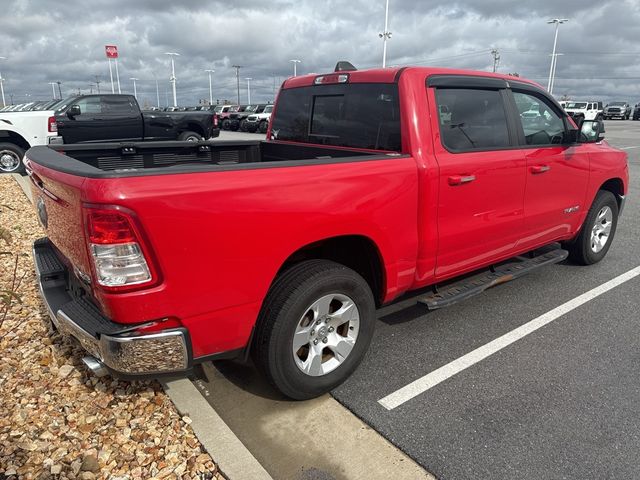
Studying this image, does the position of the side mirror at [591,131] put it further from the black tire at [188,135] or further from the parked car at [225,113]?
the parked car at [225,113]

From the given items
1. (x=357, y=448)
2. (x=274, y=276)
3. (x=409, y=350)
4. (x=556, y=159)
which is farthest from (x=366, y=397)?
(x=556, y=159)

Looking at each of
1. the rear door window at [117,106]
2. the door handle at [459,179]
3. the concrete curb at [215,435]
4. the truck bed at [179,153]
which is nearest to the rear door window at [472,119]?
the door handle at [459,179]

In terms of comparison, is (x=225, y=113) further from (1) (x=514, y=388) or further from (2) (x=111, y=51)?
(1) (x=514, y=388)

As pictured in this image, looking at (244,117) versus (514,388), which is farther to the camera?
(244,117)

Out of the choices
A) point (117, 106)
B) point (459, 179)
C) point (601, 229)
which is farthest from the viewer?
point (117, 106)

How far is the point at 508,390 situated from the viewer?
302 centimetres

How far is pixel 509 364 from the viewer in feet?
10.9

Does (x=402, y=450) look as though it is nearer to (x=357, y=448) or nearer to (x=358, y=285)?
(x=357, y=448)

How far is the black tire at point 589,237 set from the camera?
489 cm

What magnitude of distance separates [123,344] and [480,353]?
7.90 feet

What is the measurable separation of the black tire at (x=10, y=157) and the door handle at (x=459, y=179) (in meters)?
11.1

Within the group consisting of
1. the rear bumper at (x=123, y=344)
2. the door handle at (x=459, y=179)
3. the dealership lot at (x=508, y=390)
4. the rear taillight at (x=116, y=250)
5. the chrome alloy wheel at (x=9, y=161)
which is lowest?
the dealership lot at (x=508, y=390)

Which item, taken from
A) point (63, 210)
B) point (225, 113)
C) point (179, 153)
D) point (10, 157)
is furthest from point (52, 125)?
point (225, 113)

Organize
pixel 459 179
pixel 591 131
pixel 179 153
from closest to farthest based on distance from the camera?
pixel 459 179, pixel 179 153, pixel 591 131
